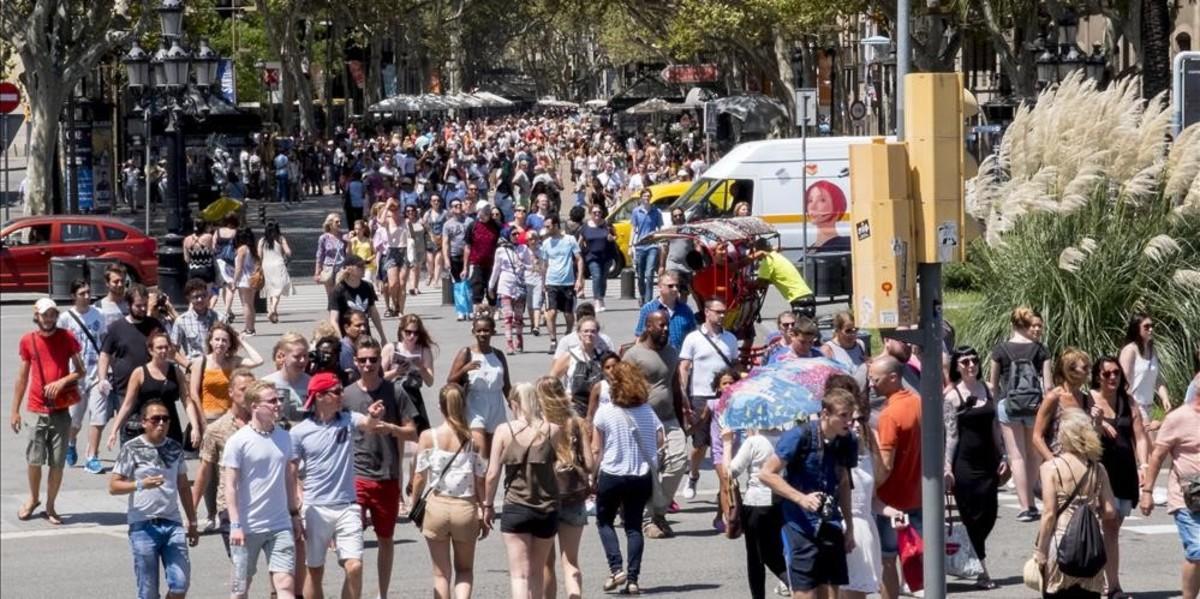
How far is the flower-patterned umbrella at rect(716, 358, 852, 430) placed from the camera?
9.37 metres

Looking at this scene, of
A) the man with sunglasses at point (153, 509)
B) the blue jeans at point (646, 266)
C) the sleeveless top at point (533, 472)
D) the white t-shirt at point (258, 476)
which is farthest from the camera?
the blue jeans at point (646, 266)

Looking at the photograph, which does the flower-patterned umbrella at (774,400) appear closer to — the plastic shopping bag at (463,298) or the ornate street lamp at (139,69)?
the plastic shopping bag at (463,298)

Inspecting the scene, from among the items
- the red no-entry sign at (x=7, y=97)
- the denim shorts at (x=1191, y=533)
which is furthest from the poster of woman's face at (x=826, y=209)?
the denim shorts at (x=1191, y=533)

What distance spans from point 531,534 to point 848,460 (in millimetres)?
1783

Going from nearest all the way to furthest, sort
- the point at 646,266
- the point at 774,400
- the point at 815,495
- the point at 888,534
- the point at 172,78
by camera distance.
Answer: the point at 815,495, the point at 774,400, the point at 888,534, the point at 646,266, the point at 172,78

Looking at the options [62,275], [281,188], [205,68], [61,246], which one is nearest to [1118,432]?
[62,275]

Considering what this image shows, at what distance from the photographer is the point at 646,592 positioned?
1135 cm

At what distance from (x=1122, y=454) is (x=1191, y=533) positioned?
130cm

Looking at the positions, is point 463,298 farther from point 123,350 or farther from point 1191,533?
point 1191,533

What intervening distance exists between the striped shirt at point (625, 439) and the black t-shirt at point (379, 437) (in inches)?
43.2

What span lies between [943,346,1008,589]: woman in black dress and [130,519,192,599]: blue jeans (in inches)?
171

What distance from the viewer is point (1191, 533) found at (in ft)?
32.5

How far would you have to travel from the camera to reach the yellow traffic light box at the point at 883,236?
6.88 m

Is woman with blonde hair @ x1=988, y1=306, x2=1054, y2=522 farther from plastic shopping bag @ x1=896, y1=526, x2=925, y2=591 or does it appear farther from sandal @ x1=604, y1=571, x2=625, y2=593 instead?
sandal @ x1=604, y1=571, x2=625, y2=593
